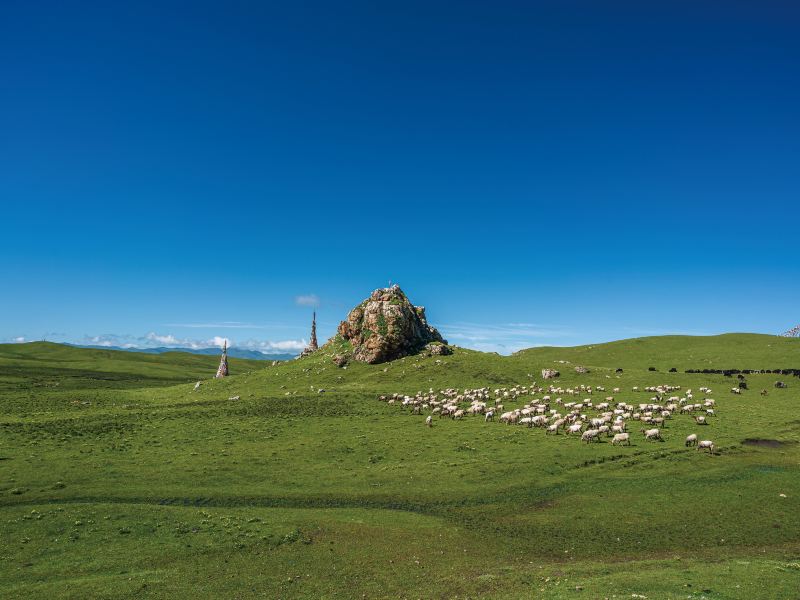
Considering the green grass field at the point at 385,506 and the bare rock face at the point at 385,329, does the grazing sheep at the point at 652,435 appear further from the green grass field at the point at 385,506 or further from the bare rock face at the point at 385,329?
the bare rock face at the point at 385,329

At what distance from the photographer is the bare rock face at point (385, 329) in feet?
298

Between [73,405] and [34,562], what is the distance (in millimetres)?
62124

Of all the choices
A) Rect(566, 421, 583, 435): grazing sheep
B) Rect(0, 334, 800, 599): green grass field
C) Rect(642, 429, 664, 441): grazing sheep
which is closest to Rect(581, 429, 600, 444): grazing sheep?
Rect(566, 421, 583, 435): grazing sheep

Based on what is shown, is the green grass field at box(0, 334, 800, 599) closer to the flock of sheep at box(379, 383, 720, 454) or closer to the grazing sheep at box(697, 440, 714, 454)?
the grazing sheep at box(697, 440, 714, 454)

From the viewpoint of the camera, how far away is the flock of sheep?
48031 millimetres

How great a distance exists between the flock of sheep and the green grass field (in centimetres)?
196

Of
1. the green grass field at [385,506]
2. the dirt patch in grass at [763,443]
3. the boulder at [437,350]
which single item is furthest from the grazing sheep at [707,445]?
the boulder at [437,350]

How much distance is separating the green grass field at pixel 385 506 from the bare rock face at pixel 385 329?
29.4 m

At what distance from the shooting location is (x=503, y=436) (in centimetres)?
4828

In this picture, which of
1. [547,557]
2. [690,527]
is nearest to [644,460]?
[690,527]

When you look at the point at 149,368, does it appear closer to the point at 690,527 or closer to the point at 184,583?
the point at 184,583

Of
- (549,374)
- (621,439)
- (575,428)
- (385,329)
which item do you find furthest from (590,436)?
(385,329)

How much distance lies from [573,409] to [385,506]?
110 ft

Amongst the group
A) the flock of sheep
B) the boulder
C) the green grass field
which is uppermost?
the boulder
